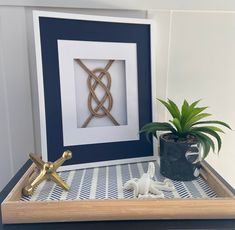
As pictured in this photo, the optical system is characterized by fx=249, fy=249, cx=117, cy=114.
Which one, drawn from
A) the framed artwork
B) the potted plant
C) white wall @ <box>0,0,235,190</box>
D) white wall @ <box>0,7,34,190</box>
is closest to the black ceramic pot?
the potted plant

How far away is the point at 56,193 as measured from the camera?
58cm

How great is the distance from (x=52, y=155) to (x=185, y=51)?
56 centimetres

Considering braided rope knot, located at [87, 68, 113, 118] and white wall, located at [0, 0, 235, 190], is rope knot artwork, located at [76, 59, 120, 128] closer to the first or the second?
braided rope knot, located at [87, 68, 113, 118]

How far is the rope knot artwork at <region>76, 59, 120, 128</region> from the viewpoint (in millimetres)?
753

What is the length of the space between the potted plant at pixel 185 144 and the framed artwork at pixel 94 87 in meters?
0.12

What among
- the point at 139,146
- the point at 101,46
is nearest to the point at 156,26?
the point at 101,46

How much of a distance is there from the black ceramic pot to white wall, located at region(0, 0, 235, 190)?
0.26 meters

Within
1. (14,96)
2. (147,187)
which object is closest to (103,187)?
(147,187)

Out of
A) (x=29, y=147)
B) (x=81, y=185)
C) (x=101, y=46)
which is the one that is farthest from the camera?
(x=29, y=147)

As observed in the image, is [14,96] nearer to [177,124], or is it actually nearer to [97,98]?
[97,98]

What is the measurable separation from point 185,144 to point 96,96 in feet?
0.98

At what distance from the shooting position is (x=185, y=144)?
640 millimetres

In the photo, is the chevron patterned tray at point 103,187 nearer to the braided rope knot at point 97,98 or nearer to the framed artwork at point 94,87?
the framed artwork at point 94,87

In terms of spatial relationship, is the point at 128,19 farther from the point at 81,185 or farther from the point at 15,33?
the point at 81,185
